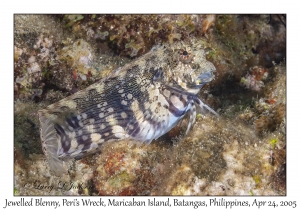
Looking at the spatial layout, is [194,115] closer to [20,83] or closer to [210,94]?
[210,94]

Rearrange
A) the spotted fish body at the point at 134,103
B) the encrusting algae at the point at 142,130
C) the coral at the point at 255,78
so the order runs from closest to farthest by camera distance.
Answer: the encrusting algae at the point at 142,130
the spotted fish body at the point at 134,103
the coral at the point at 255,78

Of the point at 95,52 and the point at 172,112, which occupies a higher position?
the point at 95,52

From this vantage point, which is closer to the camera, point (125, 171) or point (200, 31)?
point (125, 171)

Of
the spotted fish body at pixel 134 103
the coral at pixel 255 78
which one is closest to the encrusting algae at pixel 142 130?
the spotted fish body at pixel 134 103

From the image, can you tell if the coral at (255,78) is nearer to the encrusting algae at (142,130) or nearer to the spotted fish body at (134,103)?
the encrusting algae at (142,130)

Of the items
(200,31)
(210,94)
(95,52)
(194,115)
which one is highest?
(200,31)

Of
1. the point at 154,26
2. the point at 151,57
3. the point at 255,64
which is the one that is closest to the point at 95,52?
the point at 154,26

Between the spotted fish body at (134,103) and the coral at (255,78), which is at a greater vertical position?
the coral at (255,78)
